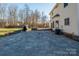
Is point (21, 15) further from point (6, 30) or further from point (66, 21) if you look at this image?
point (66, 21)

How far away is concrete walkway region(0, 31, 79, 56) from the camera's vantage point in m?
4.50

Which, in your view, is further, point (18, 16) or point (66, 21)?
point (66, 21)

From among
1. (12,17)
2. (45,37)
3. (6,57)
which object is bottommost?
(6,57)

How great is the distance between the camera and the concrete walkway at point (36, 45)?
450 centimetres

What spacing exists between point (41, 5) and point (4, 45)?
1227 millimetres

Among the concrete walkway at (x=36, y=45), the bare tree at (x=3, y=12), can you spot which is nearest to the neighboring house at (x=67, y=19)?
the concrete walkway at (x=36, y=45)

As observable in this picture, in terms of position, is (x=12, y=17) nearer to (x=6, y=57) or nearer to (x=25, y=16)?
(x=25, y=16)

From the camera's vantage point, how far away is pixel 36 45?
15.8 feet

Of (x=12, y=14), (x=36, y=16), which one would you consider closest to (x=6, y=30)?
(x=12, y=14)

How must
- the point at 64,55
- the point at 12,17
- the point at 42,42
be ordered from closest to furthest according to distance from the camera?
the point at 64,55 → the point at 12,17 → the point at 42,42

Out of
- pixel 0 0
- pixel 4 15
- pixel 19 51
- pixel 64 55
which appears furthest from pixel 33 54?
pixel 0 0

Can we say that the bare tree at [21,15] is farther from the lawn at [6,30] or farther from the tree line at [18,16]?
the lawn at [6,30]

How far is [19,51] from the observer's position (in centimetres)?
464

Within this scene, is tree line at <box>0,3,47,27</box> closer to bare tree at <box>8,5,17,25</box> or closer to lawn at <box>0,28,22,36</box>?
bare tree at <box>8,5,17,25</box>
